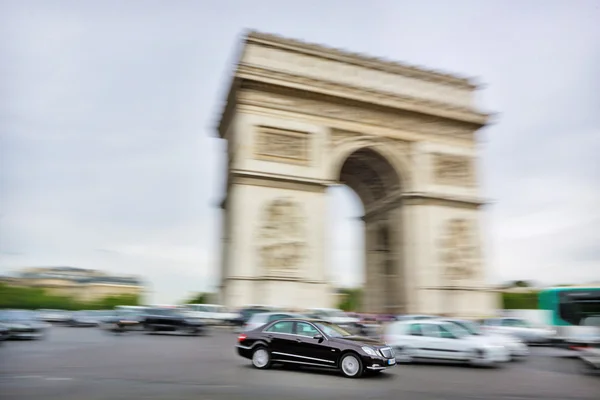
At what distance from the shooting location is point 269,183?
1002 inches

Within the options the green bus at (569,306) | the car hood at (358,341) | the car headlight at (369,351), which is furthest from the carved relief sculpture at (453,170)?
the car headlight at (369,351)

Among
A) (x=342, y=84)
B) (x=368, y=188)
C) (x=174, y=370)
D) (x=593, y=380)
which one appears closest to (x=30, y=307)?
(x=174, y=370)

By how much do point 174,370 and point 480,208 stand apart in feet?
75.4

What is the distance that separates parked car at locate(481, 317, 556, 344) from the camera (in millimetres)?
19006

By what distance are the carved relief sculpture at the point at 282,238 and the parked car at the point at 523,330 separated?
870 cm

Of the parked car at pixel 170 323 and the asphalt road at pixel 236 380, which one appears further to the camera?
the parked car at pixel 170 323

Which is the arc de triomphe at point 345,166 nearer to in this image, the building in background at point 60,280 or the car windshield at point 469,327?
the car windshield at point 469,327

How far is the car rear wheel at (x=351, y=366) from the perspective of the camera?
29.8 ft

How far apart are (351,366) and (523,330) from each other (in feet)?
40.5

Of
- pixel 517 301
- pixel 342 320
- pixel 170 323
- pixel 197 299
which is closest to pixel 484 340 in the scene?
pixel 342 320

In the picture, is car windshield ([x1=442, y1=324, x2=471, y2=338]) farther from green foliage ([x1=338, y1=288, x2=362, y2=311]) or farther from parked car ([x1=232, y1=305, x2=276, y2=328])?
green foliage ([x1=338, y1=288, x2=362, y2=311])

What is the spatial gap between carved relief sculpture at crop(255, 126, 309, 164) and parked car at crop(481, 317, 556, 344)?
11163mm

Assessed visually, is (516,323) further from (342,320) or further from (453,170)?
(453,170)

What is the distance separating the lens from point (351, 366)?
9.16 m
